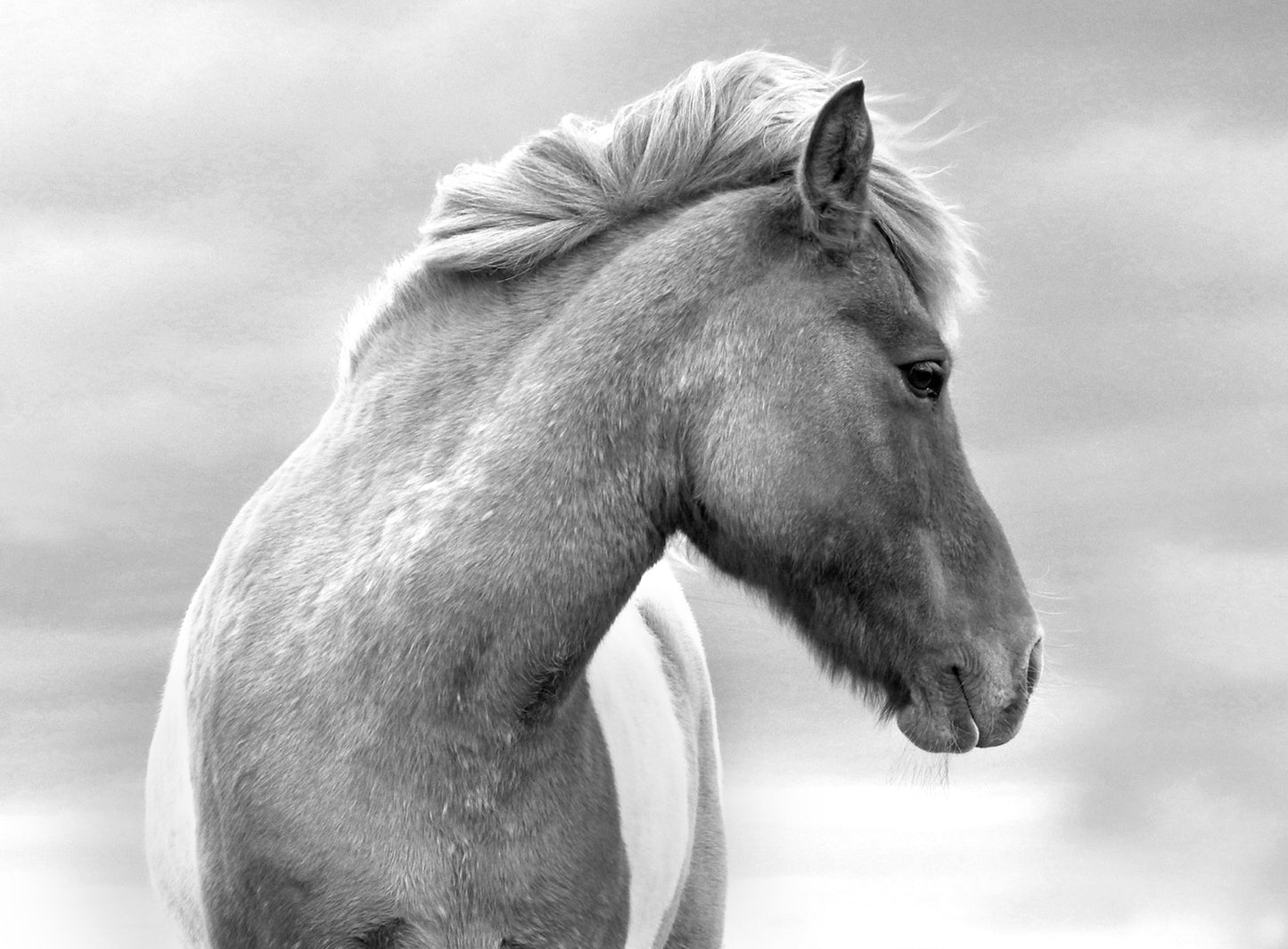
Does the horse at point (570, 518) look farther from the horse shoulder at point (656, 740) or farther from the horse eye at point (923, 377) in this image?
the horse shoulder at point (656, 740)

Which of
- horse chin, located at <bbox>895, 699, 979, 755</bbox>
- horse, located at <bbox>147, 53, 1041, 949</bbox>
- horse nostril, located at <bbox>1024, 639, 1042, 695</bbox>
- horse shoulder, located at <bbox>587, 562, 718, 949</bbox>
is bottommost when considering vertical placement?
horse shoulder, located at <bbox>587, 562, 718, 949</bbox>

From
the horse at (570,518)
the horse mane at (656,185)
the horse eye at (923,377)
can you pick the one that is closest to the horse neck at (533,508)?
the horse at (570,518)

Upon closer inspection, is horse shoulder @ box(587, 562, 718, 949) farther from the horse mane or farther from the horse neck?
the horse mane

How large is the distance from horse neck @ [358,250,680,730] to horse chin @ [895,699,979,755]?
3.20 feet

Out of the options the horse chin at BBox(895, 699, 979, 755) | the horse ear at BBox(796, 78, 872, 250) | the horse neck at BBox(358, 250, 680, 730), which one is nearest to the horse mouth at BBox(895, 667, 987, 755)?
the horse chin at BBox(895, 699, 979, 755)

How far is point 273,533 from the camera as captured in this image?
462 cm

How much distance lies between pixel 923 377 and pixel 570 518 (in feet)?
3.88

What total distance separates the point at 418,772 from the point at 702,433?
50.3 inches

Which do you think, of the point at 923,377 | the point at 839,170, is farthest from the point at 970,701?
the point at 839,170

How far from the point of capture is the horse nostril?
4.61 m

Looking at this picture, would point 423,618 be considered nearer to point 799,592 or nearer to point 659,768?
point 799,592

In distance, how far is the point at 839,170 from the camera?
442cm

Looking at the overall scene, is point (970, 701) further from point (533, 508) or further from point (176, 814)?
point (176, 814)

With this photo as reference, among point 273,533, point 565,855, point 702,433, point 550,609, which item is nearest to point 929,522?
point 702,433
